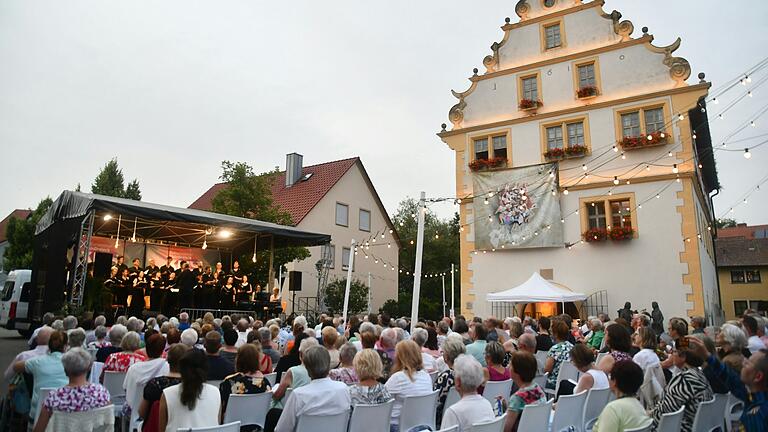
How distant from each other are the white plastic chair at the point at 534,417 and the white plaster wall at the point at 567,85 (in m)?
12.5

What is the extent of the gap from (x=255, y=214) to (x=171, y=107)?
430 inches

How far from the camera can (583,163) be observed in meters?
13.9

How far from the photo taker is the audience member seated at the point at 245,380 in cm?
347

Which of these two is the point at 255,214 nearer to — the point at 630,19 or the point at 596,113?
the point at 596,113

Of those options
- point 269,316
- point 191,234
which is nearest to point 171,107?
point 191,234

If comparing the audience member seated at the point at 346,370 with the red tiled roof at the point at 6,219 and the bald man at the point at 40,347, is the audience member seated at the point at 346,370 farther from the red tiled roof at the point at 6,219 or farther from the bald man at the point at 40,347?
the red tiled roof at the point at 6,219

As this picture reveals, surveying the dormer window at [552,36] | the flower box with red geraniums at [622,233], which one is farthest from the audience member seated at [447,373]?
the dormer window at [552,36]

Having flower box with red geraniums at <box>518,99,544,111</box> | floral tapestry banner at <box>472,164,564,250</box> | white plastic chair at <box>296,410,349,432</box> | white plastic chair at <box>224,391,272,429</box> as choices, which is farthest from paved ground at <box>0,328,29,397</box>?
flower box with red geraniums at <box>518,99,544,111</box>

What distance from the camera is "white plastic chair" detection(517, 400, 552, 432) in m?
3.06

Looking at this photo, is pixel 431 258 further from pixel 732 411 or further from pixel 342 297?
pixel 732 411

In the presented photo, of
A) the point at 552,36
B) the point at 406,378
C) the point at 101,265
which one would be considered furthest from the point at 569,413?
the point at 552,36

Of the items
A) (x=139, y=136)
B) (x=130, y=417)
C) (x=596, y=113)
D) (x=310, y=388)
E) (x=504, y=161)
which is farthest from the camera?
(x=139, y=136)

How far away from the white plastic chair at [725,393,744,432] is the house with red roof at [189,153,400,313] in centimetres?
1835

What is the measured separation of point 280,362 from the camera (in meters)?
4.69
